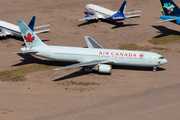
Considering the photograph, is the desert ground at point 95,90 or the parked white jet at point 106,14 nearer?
the desert ground at point 95,90

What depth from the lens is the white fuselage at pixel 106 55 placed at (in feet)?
151

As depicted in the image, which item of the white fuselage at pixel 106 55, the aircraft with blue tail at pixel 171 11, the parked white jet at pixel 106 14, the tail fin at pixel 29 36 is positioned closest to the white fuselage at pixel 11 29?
the tail fin at pixel 29 36

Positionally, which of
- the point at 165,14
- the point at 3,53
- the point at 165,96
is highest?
the point at 165,14

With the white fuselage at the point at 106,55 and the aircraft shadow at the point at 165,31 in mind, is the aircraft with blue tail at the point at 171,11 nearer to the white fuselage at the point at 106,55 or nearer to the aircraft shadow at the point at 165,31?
the aircraft shadow at the point at 165,31

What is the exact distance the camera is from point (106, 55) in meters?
47.1

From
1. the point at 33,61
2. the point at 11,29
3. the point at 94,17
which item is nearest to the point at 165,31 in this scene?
the point at 94,17

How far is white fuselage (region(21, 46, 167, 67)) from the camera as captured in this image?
45906 millimetres

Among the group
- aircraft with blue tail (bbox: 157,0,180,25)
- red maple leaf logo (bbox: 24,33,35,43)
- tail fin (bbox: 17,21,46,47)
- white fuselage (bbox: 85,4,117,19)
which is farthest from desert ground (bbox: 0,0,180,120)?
white fuselage (bbox: 85,4,117,19)

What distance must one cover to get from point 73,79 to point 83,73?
3247mm

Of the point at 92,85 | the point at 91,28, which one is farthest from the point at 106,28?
the point at 92,85

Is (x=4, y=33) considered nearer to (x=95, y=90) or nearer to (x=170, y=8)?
(x=95, y=90)

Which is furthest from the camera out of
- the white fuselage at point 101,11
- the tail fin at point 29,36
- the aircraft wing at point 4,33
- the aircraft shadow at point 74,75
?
the white fuselage at point 101,11

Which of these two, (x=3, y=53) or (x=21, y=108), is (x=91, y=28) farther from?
(x=21, y=108)

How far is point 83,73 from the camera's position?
48.1 m
